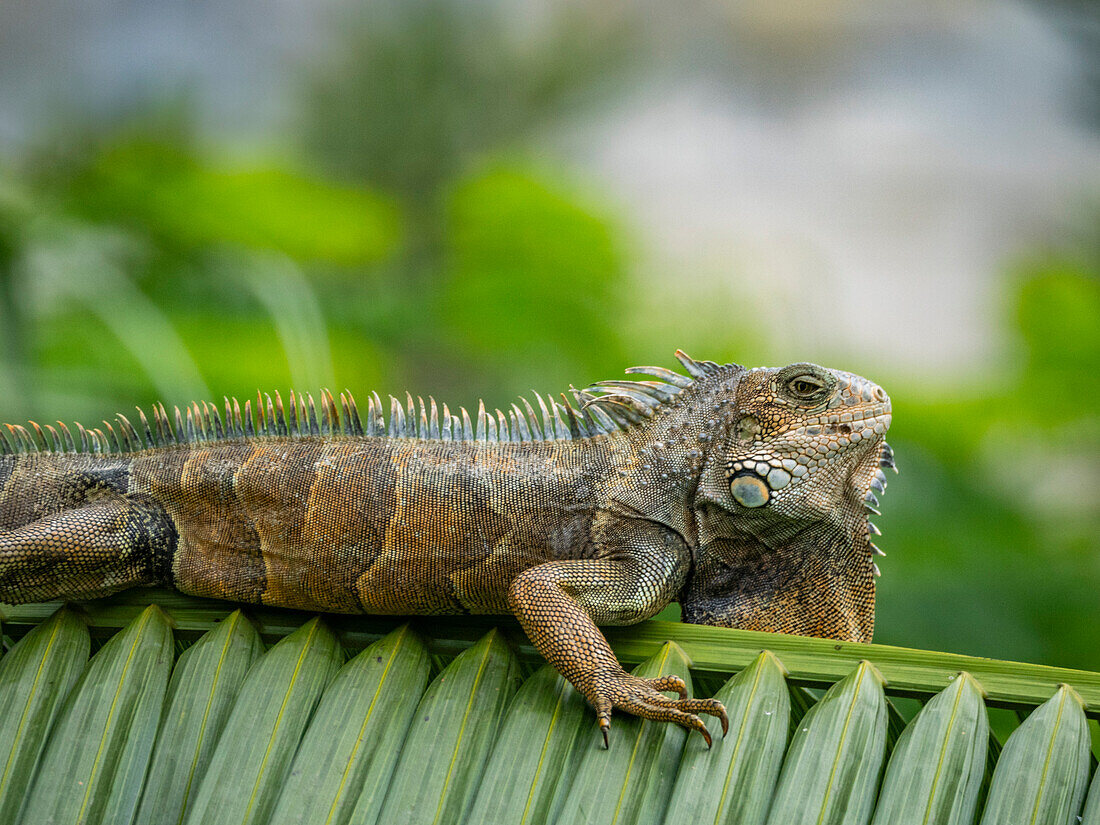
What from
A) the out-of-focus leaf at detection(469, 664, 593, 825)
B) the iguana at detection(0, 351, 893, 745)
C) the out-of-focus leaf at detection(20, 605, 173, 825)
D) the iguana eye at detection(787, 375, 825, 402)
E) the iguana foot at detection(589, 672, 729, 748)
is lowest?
the out-of-focus leaf at detection(20, 605, 173, 825)

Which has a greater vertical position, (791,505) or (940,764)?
(791,505)

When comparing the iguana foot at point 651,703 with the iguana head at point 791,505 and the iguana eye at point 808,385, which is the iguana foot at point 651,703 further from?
the iguana eye at point 808,385

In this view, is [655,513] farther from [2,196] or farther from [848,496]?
[2,196]

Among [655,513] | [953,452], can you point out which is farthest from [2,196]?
[953,452]

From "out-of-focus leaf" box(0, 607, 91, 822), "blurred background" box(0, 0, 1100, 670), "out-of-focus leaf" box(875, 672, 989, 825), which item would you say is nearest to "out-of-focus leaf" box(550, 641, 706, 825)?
"out-of-focus leaf" box(875, 672, 989, 825)

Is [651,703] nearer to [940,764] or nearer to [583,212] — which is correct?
[940,764]

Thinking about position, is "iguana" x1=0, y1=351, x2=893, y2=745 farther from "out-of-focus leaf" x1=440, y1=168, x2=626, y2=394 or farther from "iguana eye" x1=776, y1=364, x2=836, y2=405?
"out-of-focus leaf" x1=440, y1=168, x2=626, y2=394

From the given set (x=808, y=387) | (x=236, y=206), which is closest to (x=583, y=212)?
(x=236, y=206)

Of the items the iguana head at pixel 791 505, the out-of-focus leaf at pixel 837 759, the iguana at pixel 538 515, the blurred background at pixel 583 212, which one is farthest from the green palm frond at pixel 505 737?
the blurred background at pixel 583 212
